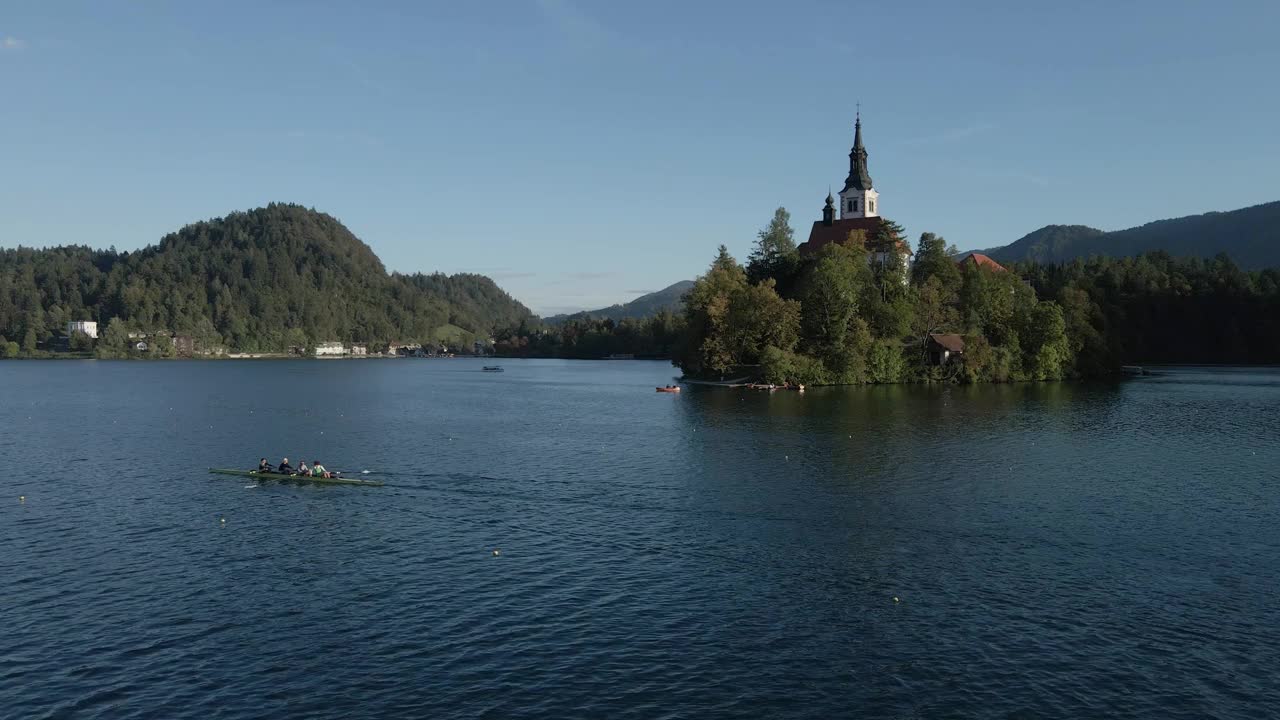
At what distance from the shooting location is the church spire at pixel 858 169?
17800 cm

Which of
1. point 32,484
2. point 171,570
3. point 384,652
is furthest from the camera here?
point 32,484

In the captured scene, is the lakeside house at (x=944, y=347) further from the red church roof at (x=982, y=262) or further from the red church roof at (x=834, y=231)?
the red church roof at (x=834, y=231)

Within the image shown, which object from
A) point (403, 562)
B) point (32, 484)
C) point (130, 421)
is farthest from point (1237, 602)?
point (130, 421)

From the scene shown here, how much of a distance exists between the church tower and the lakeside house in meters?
43.6

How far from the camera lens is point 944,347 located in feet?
461

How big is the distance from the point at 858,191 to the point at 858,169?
5002 mm

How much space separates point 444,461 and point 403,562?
2584 centimetres

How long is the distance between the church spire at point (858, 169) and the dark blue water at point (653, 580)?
118 metres

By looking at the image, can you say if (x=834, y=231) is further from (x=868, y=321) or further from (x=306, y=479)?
(x=306, y=479)

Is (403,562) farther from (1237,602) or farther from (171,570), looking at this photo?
(1237,602)

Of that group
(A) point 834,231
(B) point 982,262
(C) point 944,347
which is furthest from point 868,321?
(B) point 982,262

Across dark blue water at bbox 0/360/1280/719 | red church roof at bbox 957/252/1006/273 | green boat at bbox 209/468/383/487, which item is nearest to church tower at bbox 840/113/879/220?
red church roof at bbox 957/252/1006/273

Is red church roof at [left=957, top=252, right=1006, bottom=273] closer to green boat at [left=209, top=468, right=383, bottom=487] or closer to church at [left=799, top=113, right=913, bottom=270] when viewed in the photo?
church at [left=799, top=113, right=913, bottom=270]

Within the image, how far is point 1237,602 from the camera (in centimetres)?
2942
